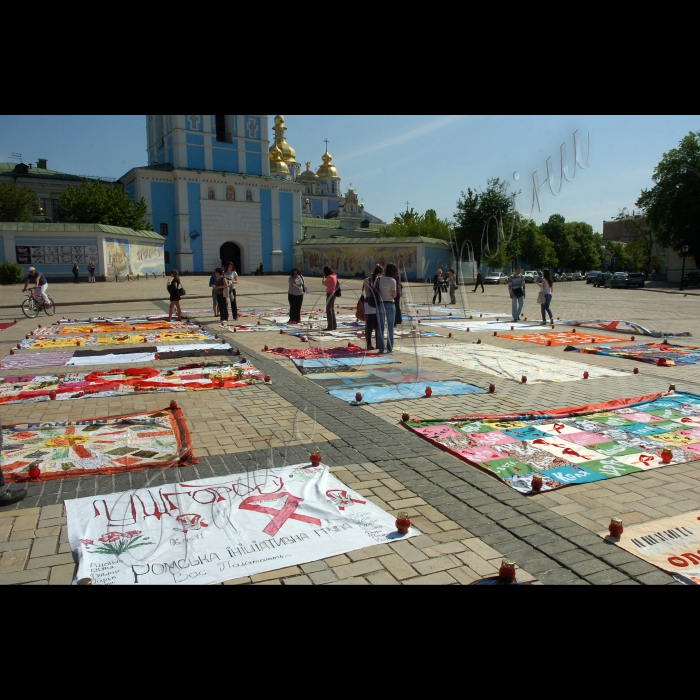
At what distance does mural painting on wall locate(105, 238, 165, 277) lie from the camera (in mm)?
38562

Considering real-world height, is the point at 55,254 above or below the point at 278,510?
above

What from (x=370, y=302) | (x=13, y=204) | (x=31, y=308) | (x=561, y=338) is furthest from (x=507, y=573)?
(x=13, y=204)

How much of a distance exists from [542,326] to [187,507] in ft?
49.4

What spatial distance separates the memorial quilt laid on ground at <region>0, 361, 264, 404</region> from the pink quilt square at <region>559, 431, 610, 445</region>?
199 inches

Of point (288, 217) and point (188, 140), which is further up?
point (188, 140)

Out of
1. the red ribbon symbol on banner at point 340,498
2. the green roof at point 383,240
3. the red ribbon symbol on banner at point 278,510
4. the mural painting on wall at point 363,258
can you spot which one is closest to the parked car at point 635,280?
the green roof at point 383,240

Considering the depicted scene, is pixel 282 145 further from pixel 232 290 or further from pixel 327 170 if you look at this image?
pixel 232 290

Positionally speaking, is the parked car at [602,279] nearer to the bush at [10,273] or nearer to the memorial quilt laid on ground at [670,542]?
the bush at [10,273]

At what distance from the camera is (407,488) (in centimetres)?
518

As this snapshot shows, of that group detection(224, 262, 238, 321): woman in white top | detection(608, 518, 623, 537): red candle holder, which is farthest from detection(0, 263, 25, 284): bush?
detection(608, 518, 623, 537): red candle holder

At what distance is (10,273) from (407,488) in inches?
1382

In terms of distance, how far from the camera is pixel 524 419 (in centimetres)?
709
